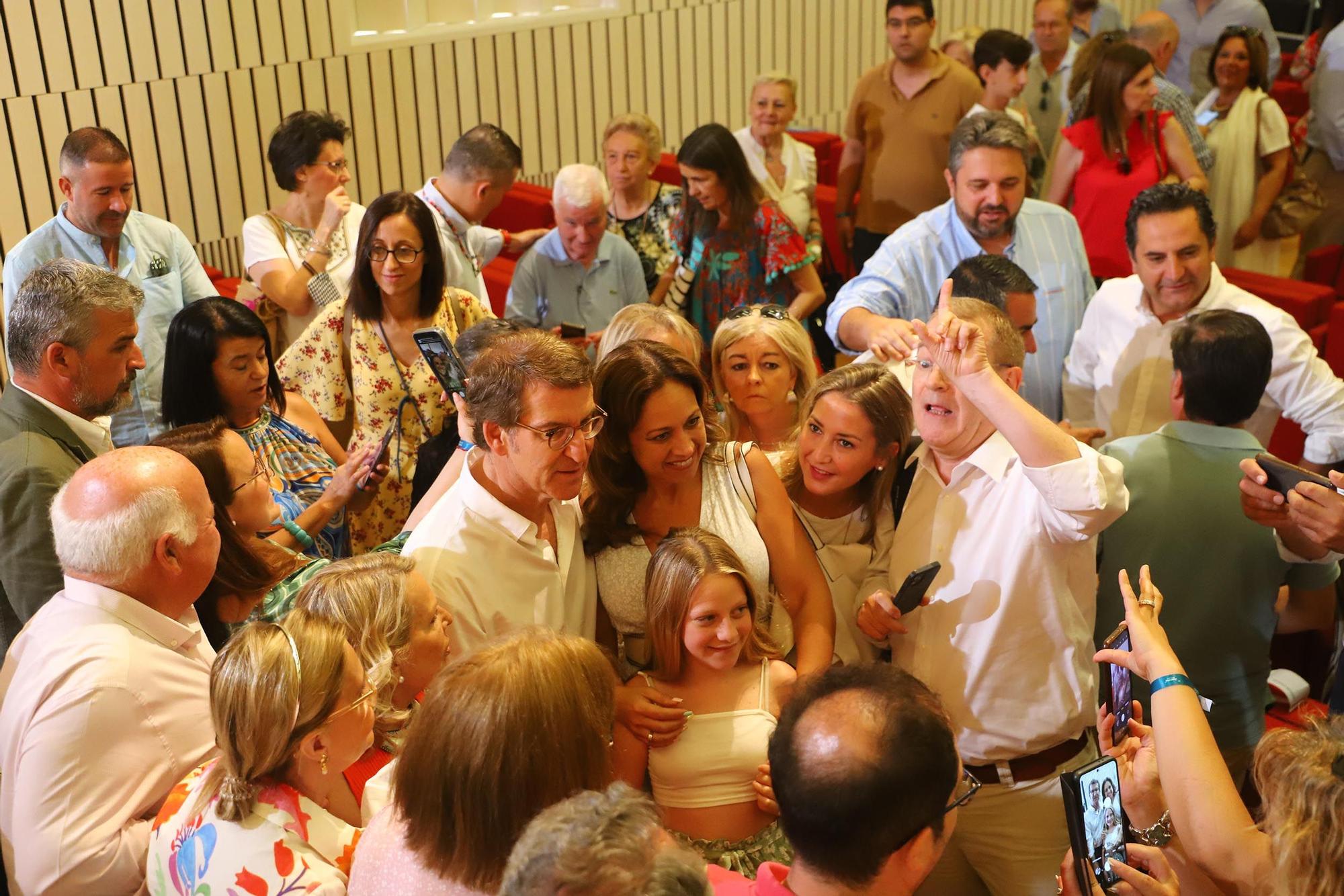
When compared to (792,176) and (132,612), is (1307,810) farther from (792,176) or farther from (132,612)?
(792,176)

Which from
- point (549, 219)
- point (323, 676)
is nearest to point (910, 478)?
point (323, 676)

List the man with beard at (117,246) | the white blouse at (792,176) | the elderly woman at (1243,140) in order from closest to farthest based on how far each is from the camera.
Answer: the man with beard at (117,246) < the white blouse at (792,176) < the elderly woman at (1243,140)

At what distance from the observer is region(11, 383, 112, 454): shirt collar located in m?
2.89

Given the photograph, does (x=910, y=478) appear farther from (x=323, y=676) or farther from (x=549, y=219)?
(x=549, y=219)

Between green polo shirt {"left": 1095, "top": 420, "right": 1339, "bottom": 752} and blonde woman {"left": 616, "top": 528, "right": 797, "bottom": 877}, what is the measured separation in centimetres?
101

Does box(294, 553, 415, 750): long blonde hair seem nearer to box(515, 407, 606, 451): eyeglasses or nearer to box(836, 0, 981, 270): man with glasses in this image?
box(515, 407, 606, 451): eyeglasses

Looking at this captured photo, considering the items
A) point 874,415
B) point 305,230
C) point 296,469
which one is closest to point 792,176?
point 305,230

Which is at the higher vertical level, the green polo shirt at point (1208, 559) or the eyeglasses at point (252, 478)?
the eyeglasses at point (252, 478)

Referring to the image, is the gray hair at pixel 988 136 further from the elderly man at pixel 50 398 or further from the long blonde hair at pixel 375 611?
the elderly man at pixel 50 398

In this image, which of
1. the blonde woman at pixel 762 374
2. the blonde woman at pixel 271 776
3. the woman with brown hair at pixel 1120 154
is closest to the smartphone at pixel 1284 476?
the blonde woman at pixel 762 374

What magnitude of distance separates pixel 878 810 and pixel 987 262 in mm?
2089

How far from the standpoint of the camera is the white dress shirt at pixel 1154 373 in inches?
132

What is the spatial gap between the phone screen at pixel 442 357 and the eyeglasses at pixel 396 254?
558 millimetres

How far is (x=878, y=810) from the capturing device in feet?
5.22
